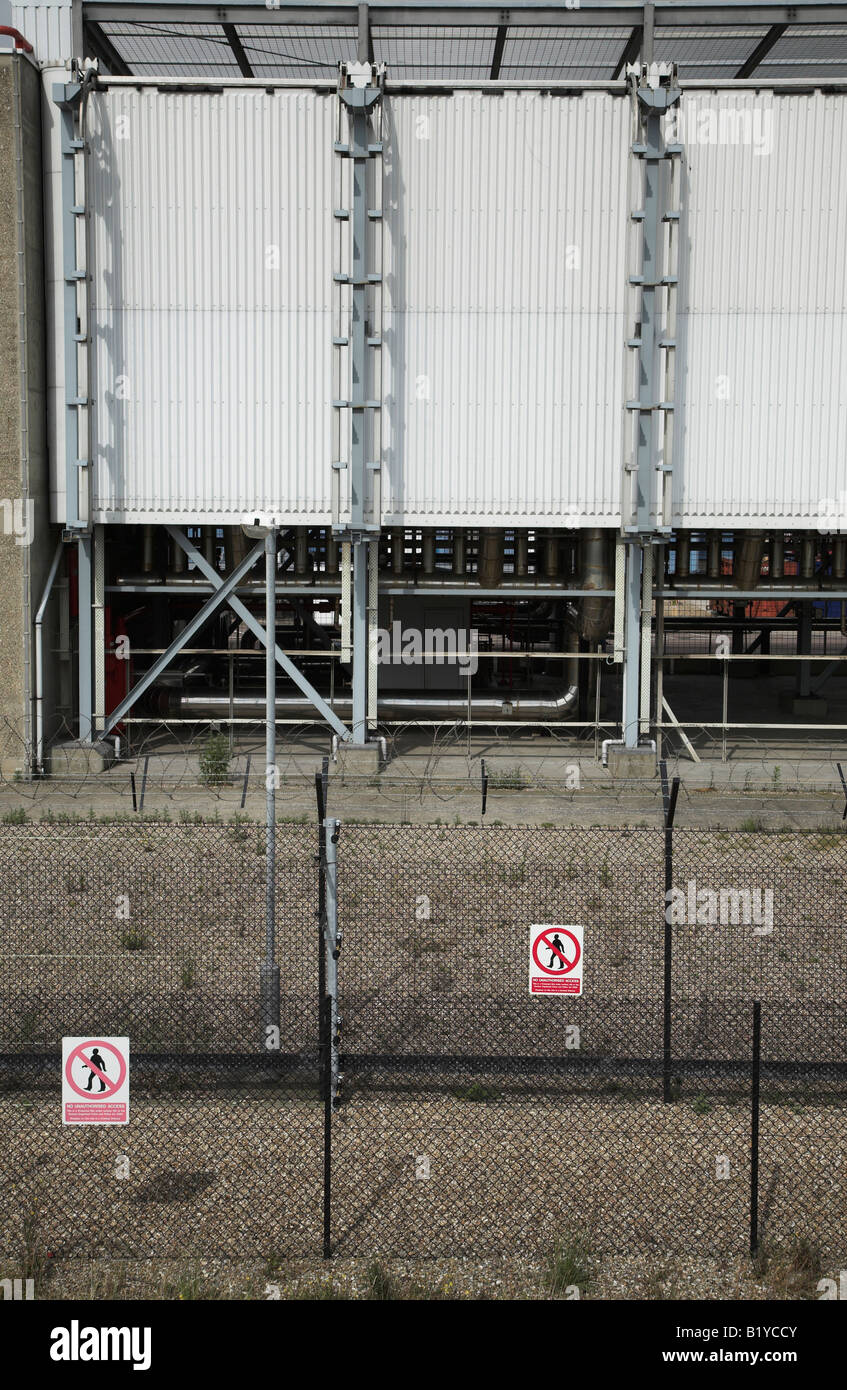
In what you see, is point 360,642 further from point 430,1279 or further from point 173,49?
point 430,1279

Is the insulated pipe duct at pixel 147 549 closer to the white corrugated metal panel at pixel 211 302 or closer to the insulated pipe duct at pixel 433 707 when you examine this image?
the white corrugated metal panel at pixel 211 302

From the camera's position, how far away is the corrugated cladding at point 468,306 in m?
20.2

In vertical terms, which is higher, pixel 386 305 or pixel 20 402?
pixel 386 305

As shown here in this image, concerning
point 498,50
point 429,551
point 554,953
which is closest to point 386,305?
point 429,551

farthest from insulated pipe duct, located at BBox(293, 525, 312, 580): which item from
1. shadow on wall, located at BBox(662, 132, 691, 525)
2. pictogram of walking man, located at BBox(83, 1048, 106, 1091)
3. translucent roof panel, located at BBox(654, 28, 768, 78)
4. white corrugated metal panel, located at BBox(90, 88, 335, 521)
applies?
pictogram of walking man, located at BBox(83, 1048, 106, 1091)

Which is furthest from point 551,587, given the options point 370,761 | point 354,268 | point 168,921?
point 168,921

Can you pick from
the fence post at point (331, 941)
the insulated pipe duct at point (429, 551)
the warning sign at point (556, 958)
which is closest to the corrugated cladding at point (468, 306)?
the insulated pipe duct at point (429, 551)

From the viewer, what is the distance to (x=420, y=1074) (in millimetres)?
8867

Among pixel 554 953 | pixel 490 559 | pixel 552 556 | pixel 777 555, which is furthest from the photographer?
pixel 777 555

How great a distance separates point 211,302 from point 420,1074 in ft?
51.2

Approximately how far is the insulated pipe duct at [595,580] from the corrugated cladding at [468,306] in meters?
0.79

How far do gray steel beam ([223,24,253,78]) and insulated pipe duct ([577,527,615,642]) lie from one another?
10.7 meters

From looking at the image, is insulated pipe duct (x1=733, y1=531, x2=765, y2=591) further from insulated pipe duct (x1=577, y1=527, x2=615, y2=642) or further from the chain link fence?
the chain link fence

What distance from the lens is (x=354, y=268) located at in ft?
66.1
